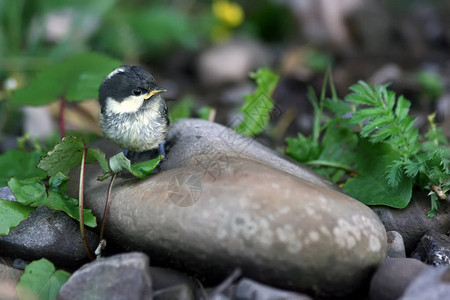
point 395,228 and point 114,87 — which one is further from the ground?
point 114,87

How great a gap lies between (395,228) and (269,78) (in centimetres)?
145

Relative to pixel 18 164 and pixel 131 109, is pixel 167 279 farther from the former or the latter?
pixel 18 164

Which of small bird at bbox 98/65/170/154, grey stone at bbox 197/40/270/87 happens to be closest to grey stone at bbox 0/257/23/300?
small bird at bbox 98/65/170/154

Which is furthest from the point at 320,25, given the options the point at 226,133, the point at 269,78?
the point at 226,133

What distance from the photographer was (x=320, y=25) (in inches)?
283

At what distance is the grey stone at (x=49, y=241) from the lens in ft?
9.17

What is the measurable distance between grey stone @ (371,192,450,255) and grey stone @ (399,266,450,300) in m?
0.75

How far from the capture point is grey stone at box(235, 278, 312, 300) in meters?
2.22

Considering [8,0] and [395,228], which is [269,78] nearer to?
[395,228]


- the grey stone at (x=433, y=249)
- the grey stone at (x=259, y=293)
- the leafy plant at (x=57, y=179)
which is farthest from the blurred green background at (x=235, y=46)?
the grey stone at (x=259, y=293)

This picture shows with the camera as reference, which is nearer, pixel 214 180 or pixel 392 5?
pixel 214 180

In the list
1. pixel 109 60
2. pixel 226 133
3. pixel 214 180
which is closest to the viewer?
pixel 214 180

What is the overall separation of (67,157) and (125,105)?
1.53ft

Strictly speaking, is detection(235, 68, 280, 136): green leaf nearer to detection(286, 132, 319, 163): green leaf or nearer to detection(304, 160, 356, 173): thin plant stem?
detection(286, 132, 319, 163): green leaf
